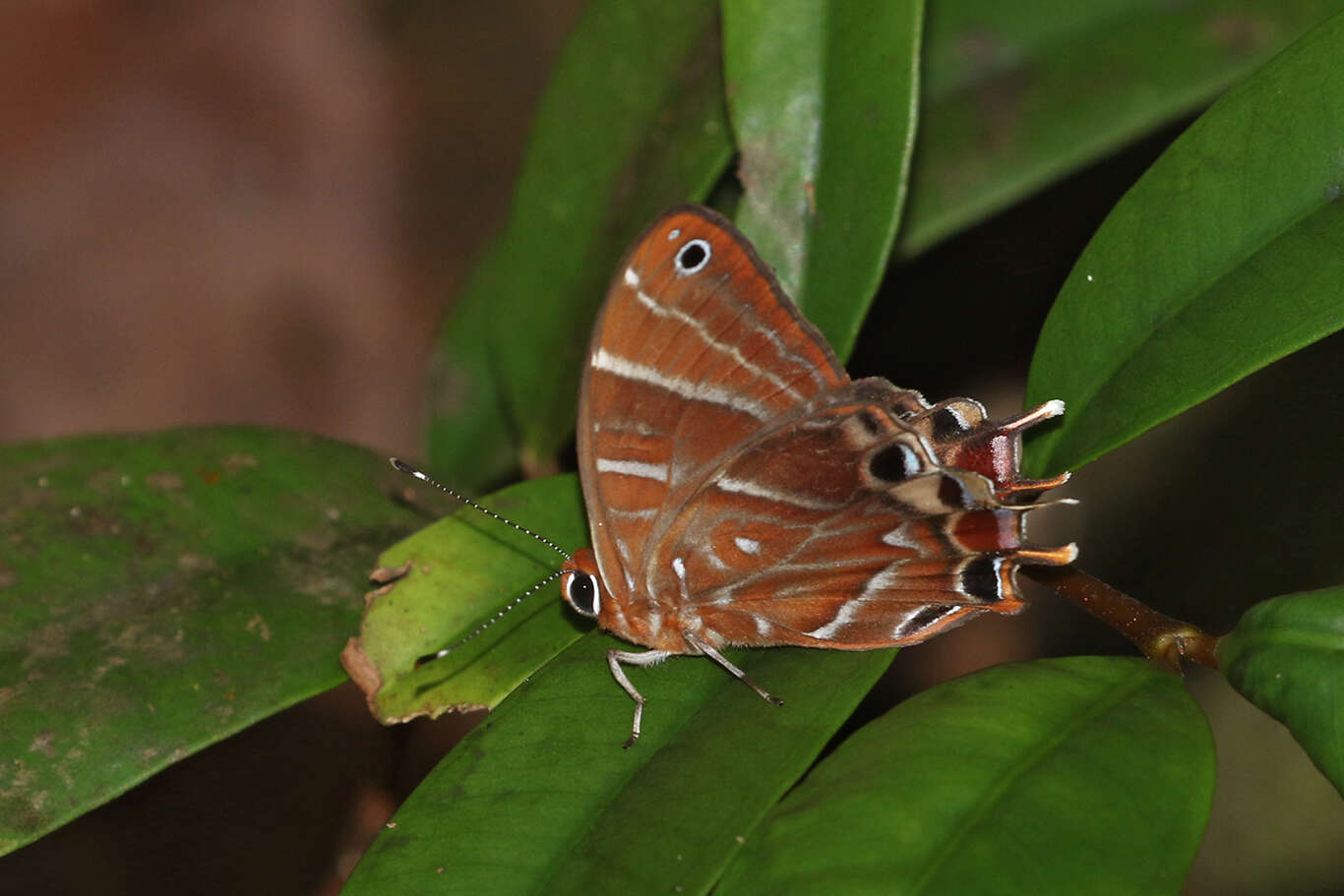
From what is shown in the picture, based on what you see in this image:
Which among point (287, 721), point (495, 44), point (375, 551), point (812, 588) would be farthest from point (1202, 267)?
point (495, 44)

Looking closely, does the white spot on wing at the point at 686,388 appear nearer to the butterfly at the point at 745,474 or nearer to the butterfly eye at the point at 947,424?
the butterfly at the point at 745,474

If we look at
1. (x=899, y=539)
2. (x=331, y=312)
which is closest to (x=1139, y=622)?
(x=899, y=539)

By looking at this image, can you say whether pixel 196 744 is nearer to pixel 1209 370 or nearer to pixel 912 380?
pixel 1209 370

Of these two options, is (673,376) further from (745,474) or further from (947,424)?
(947,424)

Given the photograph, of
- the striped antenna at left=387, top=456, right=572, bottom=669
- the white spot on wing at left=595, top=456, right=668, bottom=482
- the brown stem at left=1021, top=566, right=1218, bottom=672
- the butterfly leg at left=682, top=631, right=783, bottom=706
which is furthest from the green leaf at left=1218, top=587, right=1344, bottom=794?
the striped antenna at left=387, top=456, right=572, bottom=669

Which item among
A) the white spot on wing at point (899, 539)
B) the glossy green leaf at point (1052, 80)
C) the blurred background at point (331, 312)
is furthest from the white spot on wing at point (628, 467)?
the blurred background at point (331, 312)

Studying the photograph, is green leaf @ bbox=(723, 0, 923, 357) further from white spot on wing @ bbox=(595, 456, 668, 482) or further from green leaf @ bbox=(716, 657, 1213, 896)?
green leaf @ bbox=(716, 657, 1213, 896)

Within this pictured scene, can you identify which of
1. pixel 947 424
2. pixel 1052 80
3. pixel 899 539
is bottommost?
pixel 899 539
